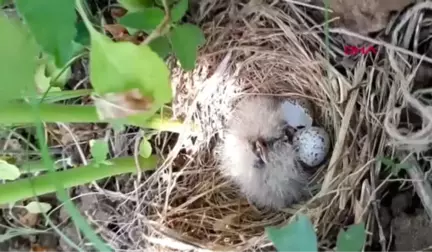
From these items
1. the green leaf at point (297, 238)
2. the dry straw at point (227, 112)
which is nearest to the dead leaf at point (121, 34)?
the dry straw at point (227, 112)

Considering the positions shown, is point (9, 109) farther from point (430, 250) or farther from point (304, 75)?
point (430, 250)

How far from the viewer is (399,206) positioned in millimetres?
961

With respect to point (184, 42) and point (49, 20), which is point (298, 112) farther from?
point (49, 20)

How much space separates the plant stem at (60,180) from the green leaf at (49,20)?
0.84ft

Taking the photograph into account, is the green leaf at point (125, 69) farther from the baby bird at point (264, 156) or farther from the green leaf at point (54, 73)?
the baby bird at point (264, 156)

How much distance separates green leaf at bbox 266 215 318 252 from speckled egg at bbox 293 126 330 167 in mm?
367

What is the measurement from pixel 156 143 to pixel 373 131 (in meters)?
0.37

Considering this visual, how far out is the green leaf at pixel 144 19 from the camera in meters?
0.84

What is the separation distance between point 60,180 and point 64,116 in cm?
9

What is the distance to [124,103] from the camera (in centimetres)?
67

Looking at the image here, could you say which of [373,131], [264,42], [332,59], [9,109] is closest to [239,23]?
[264,42]

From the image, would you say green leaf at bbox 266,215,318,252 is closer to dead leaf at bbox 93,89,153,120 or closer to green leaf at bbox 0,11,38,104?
dead leaf at bbox 93,89,153,120

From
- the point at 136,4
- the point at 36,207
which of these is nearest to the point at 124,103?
the point at 136,4

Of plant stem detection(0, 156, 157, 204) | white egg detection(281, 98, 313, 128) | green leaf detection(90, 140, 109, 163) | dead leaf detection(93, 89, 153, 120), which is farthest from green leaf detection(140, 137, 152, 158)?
dead leaf detection(93, 89, 153, 120)
